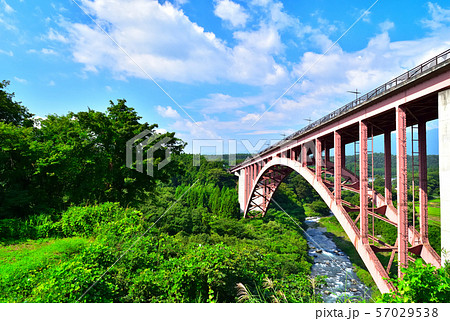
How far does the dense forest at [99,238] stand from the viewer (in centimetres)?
418

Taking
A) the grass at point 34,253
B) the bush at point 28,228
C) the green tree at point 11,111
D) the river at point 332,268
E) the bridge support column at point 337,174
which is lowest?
the river at point 332,268

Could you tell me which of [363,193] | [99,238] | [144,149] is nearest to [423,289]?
[363,193]

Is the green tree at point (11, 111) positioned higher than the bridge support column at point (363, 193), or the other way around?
the green tree at point (11, 111)

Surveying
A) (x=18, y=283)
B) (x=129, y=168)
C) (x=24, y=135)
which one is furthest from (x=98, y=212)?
(x=24, y=135)

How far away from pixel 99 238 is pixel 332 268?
2155cm

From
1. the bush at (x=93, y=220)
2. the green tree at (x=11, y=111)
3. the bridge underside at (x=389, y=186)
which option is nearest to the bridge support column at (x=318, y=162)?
the bridge underside at (x=389, y=186)

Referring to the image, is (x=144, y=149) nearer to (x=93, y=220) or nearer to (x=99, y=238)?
(x=93, y=220)

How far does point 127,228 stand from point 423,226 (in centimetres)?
Result: 1093

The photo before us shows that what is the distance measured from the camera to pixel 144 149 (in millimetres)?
12469

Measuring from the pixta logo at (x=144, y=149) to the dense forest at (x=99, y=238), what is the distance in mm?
219

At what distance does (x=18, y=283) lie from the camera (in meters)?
4.22

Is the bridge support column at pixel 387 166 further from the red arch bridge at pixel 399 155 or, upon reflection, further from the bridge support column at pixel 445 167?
the bridge support column at pixel 445 167

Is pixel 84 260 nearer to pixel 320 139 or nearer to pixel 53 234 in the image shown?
pixel 53 234

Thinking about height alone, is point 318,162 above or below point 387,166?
above
